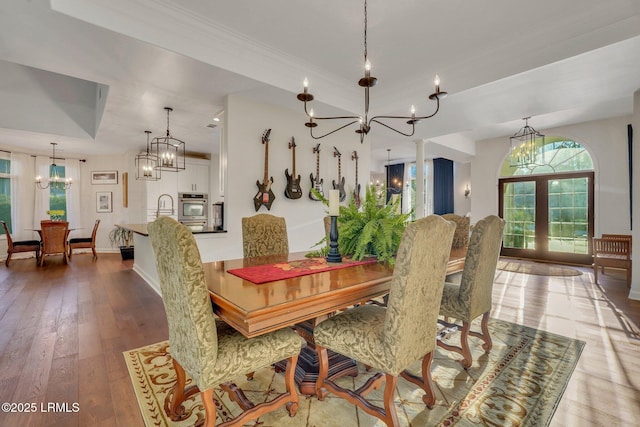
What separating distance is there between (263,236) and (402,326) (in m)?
1.57

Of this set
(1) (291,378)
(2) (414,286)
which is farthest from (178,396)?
(2) (414,286)

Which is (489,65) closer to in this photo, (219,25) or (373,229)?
(373,229)

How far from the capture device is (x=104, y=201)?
745cm

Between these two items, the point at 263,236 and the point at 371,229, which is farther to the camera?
the point at 263,236

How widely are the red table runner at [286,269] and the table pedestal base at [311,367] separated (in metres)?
0.34

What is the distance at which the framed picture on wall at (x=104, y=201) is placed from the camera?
24.4 ft

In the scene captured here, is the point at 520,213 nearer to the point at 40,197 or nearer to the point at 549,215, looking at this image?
the point at 549,215

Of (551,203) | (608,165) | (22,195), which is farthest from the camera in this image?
(22,195)

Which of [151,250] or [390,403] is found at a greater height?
[151,250]

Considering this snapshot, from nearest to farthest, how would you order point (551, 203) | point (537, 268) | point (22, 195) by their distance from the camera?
point (537, 268), point (551, 203), point (22, 195)

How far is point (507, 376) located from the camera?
1.93 meters

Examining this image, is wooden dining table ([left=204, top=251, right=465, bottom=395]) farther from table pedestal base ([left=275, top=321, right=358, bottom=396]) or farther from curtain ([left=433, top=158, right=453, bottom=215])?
curtain ([left=433, top=158, right=453, bottom=215])

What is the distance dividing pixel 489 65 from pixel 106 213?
28.5 ft

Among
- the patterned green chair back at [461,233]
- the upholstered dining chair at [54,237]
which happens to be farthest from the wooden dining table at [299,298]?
the upholstered dining chair at [54,237]
